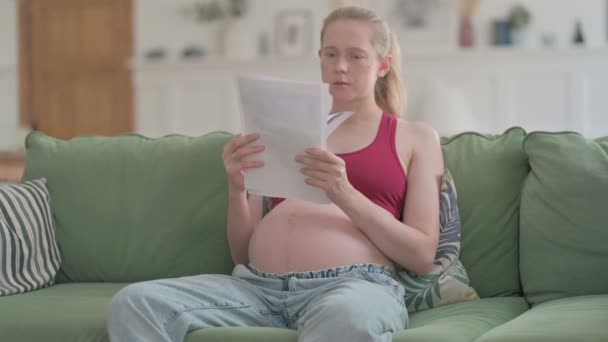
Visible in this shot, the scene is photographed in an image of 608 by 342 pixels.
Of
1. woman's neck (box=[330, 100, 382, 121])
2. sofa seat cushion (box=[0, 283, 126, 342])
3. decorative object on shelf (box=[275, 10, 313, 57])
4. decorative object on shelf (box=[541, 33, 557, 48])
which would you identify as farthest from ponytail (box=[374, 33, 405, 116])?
decorative object on shelf (box=[275, 10, 313, 57])

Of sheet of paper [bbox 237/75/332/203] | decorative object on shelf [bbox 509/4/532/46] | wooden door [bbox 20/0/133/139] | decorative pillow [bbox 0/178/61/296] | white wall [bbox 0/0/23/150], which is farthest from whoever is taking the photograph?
white wall [bbox 0/0/23/150]

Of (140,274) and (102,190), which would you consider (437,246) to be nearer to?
(140,274)

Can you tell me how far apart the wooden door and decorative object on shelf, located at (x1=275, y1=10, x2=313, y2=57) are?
52.2 inches

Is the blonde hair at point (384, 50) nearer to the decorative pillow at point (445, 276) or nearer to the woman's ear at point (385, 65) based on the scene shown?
the woman's ear at point (385, 65)

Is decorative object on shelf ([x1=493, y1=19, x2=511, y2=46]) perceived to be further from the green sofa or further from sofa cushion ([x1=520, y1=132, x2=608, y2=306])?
sofa cushion ([x1=520, y1=132, x2=608, y2=306])

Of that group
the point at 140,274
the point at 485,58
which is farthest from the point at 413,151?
the point at 485,58

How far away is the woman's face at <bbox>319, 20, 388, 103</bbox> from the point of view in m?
2.17

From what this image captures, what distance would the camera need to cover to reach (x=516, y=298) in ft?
7.27

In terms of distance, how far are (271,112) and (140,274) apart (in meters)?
0.83

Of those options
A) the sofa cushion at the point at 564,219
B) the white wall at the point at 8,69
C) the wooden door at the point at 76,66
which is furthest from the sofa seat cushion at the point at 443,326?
the white wall at the point at 8,69

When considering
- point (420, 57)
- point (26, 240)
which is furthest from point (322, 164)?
point (420, 57)

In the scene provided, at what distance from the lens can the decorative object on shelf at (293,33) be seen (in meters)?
6.85

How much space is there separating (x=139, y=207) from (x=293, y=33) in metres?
4.54

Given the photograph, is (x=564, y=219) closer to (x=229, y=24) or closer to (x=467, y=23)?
(x=467, y=23)
